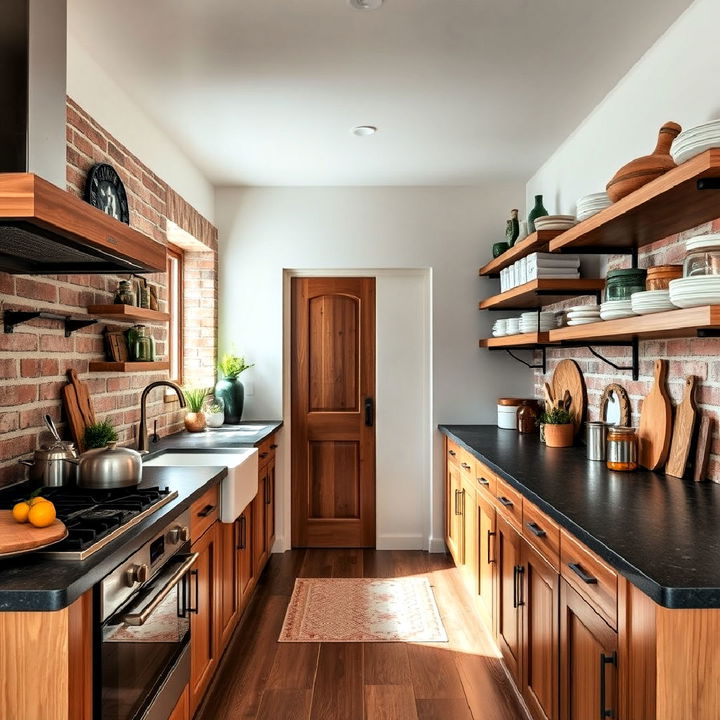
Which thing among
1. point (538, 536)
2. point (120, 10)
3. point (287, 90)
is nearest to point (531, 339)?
point (538, 536)

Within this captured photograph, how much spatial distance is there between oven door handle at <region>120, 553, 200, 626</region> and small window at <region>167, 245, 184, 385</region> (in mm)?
2218

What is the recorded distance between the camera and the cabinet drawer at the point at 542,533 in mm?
2006

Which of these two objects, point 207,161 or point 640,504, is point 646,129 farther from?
point 207,161

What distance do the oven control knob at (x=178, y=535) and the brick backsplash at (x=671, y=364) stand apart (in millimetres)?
1839

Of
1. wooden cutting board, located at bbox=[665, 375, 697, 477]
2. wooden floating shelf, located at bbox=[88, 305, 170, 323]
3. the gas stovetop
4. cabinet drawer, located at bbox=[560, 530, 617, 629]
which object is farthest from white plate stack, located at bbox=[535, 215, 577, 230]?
the gas stovetop

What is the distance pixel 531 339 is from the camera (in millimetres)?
3496

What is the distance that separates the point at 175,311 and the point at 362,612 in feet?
7.50

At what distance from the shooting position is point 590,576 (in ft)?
5.52

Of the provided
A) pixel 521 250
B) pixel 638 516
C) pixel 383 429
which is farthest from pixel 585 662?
pixel 383 429

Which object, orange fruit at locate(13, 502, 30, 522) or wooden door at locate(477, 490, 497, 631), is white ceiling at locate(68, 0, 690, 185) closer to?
orange fruit at locate(13, 502, 30, 522)

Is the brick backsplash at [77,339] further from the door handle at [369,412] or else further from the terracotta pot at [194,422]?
the door handle at [369,412]

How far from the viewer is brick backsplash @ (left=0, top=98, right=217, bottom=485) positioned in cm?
213

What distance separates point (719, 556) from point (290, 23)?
2212 millimetres

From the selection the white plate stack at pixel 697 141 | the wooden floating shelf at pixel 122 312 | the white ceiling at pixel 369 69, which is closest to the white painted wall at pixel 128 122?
the white ceiling at pixel 369 69
